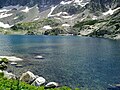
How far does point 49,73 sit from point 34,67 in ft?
37.7

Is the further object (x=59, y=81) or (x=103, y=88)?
(x=59, y=81)

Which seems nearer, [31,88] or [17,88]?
[17,88]

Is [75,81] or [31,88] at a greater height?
[31,88]

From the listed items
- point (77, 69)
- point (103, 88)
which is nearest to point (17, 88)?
point (103, 88)

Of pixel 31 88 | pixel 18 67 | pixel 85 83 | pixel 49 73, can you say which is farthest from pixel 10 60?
pixel 31 88

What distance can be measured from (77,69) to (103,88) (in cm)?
2516

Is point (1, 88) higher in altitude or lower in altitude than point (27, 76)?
higher

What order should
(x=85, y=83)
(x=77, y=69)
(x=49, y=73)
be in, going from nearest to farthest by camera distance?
1. (x=85, y=83)
2. (x=49, y=73)
3. (x=77, y=69)

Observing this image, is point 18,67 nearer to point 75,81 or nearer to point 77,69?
point 77,69

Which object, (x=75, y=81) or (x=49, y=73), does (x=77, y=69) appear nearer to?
(x=49, y=73)

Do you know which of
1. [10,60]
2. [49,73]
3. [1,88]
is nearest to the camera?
[1,88]

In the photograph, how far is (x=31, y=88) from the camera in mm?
25750

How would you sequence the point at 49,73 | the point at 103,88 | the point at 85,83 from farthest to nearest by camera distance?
the point at 49,73, the point at 85,83, the point at 103,88

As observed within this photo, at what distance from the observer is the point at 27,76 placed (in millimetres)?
62594
